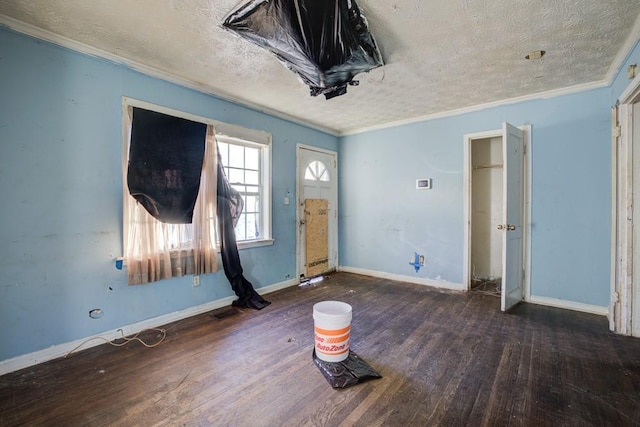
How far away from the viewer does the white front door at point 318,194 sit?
178 inches

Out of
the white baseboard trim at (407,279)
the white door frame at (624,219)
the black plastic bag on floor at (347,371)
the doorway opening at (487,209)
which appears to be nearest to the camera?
the black plastic bag on floor at (347,371)

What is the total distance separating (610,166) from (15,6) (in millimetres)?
5318

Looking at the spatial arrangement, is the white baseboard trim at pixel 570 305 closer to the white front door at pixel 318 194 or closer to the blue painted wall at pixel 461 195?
the blue painted wall at pixel 461 195

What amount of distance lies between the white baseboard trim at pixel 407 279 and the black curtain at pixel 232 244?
2022 millimetres

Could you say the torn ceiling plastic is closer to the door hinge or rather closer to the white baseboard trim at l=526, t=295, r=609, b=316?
the door hinge

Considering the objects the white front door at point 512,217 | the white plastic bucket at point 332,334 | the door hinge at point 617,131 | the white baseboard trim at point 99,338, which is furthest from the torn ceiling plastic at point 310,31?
the white baseboard trim at point 99,338

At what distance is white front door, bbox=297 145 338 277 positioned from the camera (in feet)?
14.8

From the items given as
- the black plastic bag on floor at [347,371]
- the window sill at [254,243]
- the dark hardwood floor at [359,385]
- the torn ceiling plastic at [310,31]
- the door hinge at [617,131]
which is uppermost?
the torn ceiling plastic at [310,31]

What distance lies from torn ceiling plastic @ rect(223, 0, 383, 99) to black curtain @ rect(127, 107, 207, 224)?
1.31 meters

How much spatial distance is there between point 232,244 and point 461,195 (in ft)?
10.3

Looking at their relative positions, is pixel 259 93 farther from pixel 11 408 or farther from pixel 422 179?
pixel 11 408

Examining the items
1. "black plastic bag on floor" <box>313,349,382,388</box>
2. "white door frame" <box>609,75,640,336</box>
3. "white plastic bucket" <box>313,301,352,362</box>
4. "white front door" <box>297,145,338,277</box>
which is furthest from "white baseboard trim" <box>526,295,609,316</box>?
"white front door" <box>297,145,338,277</box>

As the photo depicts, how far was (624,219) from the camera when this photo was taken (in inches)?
101

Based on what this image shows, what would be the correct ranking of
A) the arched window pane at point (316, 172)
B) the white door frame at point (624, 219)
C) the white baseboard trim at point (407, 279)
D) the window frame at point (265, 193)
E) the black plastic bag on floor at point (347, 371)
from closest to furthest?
1. the black plastic bag on floor at point (347, 371)
2. the white door frame at point (624, 219)
3. the window frame at point (265, 193)
4. the white baseboard trim at point (407, 279)
5. the arched window pane at point (316, 172)
